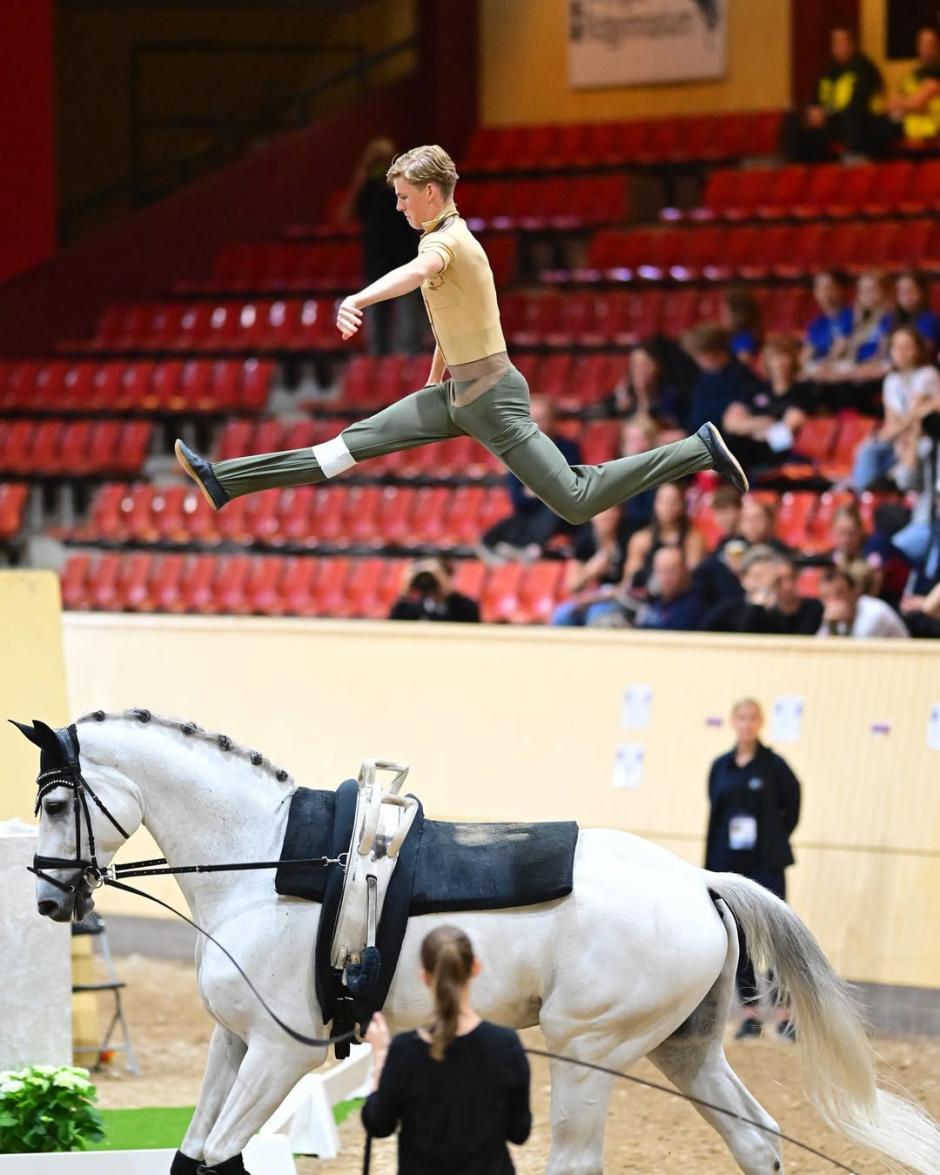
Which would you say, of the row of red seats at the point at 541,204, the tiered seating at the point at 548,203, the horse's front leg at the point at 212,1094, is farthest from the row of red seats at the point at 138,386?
the horse's front leg at the point at 212,1094

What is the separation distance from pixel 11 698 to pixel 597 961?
389 centimetres

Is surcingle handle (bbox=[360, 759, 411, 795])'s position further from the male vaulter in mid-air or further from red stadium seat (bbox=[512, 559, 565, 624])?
red stadium seat (bbox=[512, 559, 565, 624])

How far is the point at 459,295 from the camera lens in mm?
5512

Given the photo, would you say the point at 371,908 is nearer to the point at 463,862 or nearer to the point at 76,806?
the point at 463,862

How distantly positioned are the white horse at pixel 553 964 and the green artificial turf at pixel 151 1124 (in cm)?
192

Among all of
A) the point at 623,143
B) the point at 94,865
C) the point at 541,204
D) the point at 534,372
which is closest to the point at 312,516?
the point at 534,372

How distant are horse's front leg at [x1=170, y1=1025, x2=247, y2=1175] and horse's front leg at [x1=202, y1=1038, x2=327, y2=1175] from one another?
0.19ft

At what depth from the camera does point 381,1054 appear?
853 centimetres

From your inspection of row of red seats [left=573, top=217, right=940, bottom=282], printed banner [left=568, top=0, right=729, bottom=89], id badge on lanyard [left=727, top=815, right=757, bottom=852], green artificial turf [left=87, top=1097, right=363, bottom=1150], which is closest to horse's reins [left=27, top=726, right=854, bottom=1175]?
green artificial turf [left=87, top=1097, right=363, bottom=1150]

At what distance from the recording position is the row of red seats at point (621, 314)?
1405 cm

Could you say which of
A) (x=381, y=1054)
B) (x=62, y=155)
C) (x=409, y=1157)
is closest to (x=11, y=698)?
(x=381, y=1054)

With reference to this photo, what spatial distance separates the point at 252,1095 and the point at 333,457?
1804 mm

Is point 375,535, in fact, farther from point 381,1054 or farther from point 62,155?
point 62,155

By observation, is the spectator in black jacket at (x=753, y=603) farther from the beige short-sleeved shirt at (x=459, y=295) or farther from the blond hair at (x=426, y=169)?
the blond hair at (x=426, y=169)
